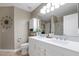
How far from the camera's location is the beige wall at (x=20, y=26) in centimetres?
582

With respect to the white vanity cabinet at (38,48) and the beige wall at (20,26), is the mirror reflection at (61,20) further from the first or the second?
the beige wall at (20,26)

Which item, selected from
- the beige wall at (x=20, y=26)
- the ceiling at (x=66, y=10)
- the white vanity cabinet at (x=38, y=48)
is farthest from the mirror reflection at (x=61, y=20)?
the beige wall at (x=20, y=26)

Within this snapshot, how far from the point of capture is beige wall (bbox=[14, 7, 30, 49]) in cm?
582

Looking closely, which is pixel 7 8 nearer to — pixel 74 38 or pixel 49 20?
pixel 49 20

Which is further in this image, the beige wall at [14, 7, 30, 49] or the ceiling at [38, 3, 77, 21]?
the beige wall at [14, 7, 30, 49]

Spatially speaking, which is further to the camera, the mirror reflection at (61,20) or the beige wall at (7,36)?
the beige wall at (7,36)

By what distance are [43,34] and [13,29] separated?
226 centimetres

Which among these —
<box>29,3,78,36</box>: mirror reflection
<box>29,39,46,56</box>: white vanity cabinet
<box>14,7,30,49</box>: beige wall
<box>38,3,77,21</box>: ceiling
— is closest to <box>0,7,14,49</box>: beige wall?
<box>14,7,30,49</box>: beige wall

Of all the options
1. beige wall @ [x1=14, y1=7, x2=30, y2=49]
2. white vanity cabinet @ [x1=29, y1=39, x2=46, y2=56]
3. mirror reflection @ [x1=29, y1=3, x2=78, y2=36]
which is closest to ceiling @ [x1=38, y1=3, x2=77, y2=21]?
mirror reflection @ [x1=29, y1=3, x2=78, y2=36]

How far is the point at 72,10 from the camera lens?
2.48 meters

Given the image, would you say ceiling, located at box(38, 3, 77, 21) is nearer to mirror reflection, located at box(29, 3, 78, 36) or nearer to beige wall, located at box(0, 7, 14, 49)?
mirror reflection, located at box(29, 3, 78, 36)

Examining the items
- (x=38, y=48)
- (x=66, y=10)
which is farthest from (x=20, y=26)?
(x=66, y=10)

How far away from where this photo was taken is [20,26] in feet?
20.0

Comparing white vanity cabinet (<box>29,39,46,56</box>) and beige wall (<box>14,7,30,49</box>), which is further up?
beige wall (<box>14,7,30,49</box>)
